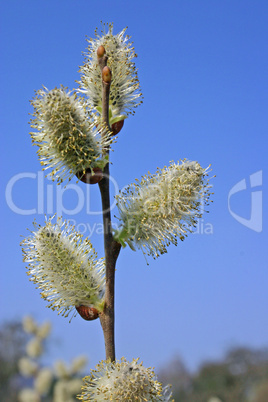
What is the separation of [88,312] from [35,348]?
242 centimetres

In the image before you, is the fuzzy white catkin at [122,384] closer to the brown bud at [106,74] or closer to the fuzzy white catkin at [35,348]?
the brown bud at [106,74]

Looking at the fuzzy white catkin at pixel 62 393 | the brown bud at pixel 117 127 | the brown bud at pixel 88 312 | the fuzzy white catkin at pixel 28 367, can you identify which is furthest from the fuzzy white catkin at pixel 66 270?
the fuzzy white catkin at pixel 28 367

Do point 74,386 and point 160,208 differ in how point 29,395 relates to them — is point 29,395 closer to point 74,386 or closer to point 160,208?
point 74,386

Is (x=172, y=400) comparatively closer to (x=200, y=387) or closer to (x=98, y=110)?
(x=98, y=110)

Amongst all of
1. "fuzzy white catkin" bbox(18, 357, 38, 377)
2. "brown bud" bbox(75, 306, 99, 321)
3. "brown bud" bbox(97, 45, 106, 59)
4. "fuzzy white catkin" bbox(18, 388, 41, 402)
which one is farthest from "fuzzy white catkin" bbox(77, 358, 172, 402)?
"fuzzy white catkin" bbox(18, 357, 38, 377)

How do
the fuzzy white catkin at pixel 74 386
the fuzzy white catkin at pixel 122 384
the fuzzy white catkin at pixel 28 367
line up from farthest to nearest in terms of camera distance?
the fuzzy white catkin at pixel 28 367
the fuzzy white catkin at pixel 74 386
the fuzzy white catkin at pixel 122 384

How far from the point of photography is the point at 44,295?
1.88 meters

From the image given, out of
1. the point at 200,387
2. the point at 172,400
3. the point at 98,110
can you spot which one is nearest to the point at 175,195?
the point at 98,110

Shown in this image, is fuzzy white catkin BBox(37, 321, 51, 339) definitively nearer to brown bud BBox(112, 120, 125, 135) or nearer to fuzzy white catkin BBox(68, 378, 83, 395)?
fuzzy white catkin BBox(68, 378, 83, 395)

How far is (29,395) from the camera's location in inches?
147

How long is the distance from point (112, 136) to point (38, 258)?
0.56m

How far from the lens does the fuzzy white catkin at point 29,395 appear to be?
145 inches

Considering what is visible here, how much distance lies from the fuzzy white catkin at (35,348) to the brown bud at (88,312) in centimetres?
238

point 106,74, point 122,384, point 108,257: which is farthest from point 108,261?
point 106,74
